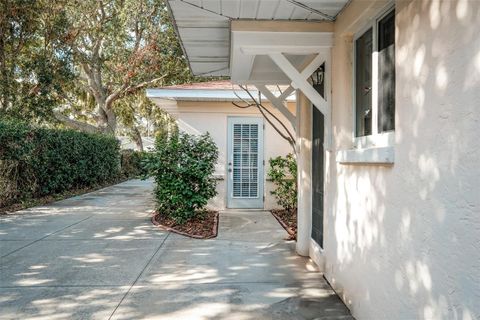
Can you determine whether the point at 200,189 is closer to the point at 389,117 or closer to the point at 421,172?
the point at 389,117

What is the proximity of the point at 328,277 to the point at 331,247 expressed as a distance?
394 millimetres

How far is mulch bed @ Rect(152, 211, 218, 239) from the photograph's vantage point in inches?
257

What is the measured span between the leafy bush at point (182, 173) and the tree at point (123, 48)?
9209 millimetres

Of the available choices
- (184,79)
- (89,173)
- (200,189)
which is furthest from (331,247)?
(184,79)

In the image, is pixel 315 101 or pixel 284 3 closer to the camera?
pixel 284 3

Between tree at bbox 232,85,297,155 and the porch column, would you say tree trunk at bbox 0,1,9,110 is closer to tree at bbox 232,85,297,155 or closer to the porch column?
tree at bbox 232,85,297,155

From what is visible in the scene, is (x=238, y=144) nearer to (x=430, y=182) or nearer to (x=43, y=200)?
(x=43, y=200)

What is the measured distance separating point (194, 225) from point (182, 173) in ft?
3.41

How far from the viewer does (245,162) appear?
930cm

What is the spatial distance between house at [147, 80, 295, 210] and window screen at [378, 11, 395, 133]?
20.3 feet

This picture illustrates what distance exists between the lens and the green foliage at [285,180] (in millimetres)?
8719

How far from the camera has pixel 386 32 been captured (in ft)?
9.53

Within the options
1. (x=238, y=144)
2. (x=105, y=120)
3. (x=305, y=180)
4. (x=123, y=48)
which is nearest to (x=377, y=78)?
(x=305, y=180)

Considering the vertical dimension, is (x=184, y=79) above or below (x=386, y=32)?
above
